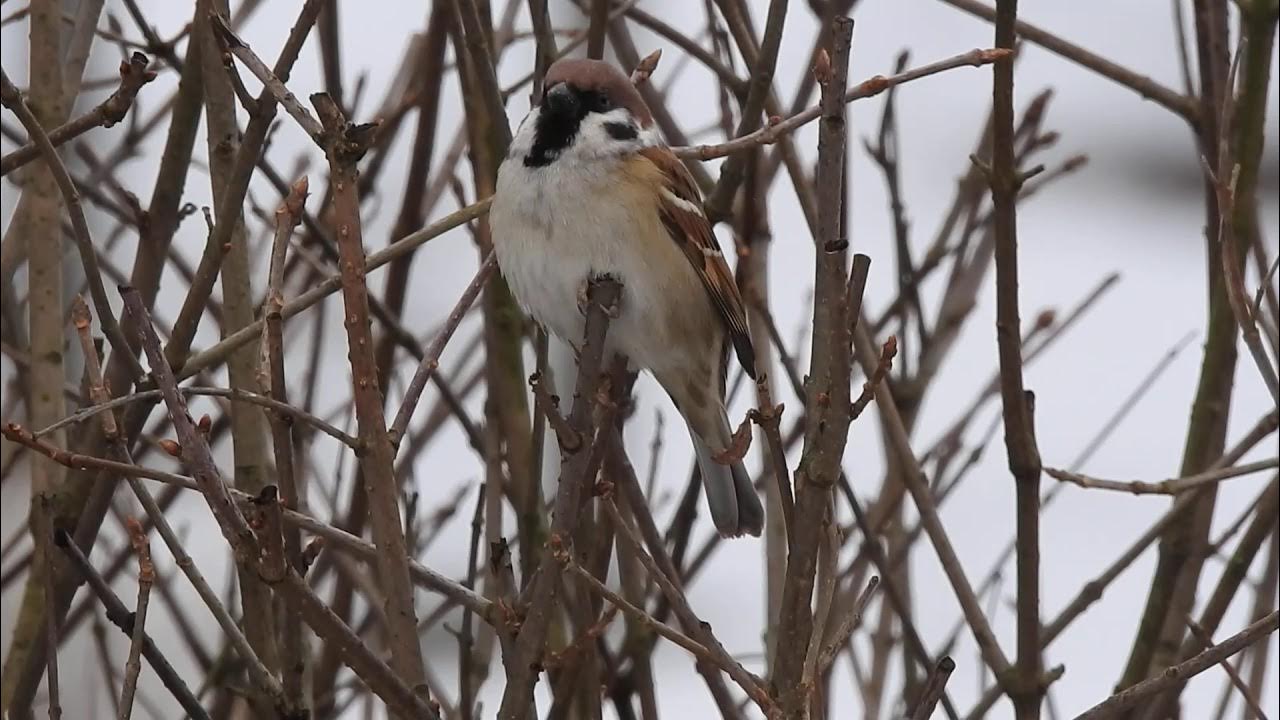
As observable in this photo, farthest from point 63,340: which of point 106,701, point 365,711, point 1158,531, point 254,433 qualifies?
point 106,701

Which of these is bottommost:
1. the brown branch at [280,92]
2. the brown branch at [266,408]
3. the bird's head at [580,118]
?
the brown branch at [266,408]

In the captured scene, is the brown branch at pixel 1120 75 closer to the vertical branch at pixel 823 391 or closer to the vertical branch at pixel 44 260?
the vertical branch at pixel 823 391

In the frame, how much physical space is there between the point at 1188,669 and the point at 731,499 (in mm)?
1108

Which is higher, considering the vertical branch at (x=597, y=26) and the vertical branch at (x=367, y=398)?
the vertical branch at (x=597, y=26)

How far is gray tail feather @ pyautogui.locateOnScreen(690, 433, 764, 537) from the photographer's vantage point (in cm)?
279

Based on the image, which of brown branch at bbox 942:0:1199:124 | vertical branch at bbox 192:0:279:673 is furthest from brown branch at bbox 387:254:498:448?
brown branch at bbox 942:0:1199:124

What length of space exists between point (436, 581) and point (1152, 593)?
1268mm

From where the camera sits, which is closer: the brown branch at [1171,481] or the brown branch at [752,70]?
the brown branch at [1171,481]

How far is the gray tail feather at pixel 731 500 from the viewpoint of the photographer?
9.17 feet

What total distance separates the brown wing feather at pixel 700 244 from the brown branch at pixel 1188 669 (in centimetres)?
121

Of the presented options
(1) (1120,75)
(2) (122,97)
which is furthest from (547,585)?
(1) (1120,75)

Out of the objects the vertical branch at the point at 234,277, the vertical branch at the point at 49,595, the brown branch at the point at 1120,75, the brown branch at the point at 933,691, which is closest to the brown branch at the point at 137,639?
the vertical branch at the point at 49,595

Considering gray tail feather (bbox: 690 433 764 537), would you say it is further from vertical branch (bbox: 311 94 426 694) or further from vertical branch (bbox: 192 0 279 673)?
vertical branch (bbox: 311 94 426 694)

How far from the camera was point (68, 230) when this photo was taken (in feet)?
9.55
